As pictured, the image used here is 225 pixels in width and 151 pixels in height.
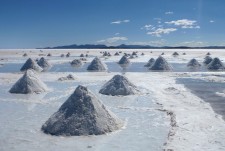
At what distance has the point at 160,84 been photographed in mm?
21016

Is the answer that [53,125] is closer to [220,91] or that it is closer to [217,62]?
[220,91]

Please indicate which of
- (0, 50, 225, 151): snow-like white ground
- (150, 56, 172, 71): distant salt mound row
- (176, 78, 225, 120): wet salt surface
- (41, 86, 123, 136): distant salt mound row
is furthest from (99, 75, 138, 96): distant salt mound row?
(150, 56, 172, 71): distant salt mound row

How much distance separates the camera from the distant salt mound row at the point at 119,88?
17.2 m

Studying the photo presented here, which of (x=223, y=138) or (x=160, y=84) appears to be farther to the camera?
(x=160, y=84)

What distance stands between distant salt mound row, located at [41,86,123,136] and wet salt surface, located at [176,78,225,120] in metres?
4.11

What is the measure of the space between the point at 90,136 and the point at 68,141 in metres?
0.71

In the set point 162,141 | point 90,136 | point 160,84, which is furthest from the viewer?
point 160,84

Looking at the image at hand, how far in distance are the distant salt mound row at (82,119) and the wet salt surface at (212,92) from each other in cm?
411

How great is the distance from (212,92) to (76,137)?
9.55 m

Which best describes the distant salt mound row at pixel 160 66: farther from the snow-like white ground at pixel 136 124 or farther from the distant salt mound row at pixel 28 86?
the distant salt mound row at pixel 28 86

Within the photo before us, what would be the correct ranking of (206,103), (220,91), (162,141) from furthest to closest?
(220,91) → (206,103) → (162,141)

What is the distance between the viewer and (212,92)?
58.4 ft

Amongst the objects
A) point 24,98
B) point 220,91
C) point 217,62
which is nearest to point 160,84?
point 220,91

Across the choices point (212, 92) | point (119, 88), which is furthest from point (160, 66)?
point (119, 88)
